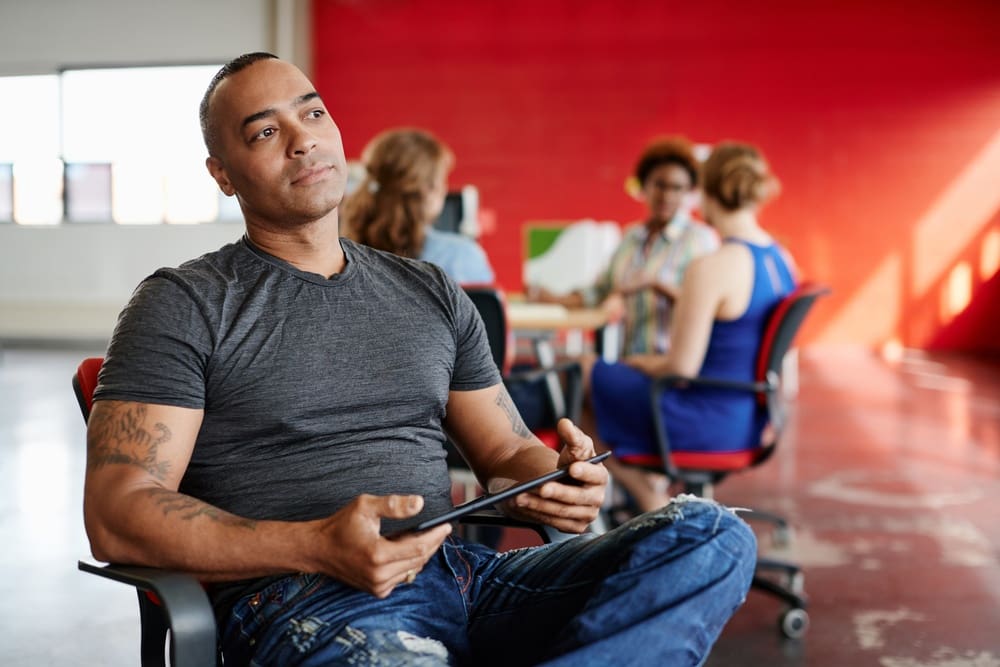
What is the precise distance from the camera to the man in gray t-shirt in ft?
3.91

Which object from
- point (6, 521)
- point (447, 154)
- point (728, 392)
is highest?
point (447, 154)

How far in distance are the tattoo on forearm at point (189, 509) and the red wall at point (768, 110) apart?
8.37m

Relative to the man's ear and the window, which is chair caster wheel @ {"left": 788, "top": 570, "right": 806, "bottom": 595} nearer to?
the man's ear

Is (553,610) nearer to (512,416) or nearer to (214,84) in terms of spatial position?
(512,416)

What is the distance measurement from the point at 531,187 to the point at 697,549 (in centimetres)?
860

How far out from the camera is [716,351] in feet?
9.52

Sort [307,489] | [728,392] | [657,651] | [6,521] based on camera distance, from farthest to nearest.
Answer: [6,521], [728,392], [307,489], [657,651]

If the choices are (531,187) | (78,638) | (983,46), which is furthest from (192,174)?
(78,638)

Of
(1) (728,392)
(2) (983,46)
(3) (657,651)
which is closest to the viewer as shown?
(3) (657,651)

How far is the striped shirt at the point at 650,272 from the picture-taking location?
12.8ft

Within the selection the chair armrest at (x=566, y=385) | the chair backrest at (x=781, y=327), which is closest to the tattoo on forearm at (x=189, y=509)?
the chair armrest at (x=566, y=385)

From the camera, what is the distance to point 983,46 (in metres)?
9.16

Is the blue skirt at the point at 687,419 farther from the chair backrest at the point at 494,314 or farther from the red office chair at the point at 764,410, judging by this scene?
the chair backrest at the point at 494,314

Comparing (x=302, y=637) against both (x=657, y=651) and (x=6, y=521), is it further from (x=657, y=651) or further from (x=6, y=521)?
(x=6, y=521)
